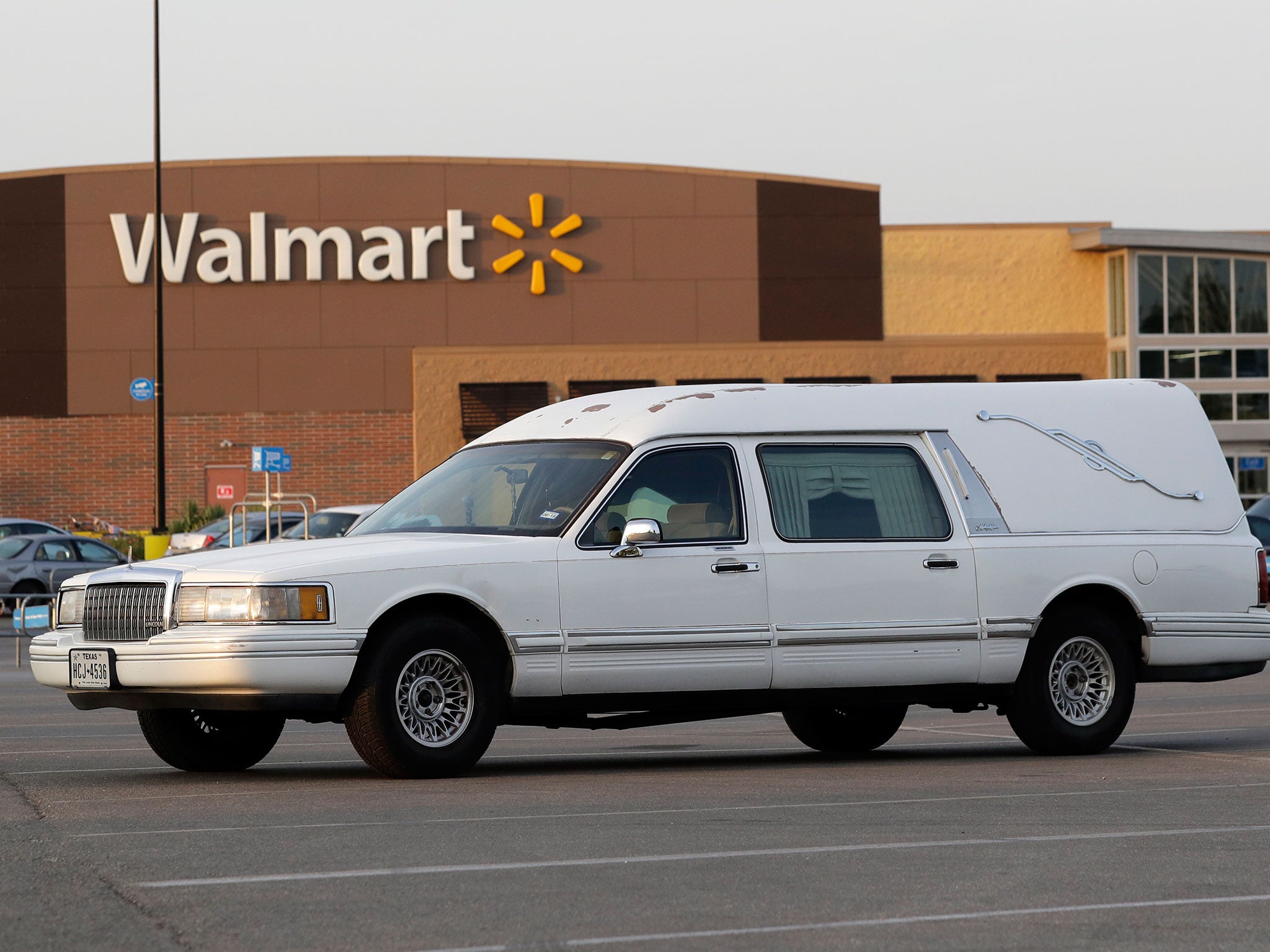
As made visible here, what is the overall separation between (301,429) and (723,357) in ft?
33.7

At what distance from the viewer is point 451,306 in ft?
156

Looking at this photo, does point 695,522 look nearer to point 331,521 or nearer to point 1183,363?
point 331,521

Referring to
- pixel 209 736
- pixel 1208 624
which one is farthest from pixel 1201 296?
pixel 209 736

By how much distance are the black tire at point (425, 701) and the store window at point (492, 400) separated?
37.6m

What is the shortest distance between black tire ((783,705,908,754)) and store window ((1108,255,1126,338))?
123ft

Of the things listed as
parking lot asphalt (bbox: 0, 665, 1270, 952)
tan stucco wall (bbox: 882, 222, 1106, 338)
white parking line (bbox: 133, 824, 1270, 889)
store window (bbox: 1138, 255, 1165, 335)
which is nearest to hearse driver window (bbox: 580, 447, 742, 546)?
parking lot asphalt (bbox: 0, 665, 1270, 952)

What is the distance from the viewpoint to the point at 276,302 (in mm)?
47156

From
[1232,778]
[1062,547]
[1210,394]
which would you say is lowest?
[1232,778]

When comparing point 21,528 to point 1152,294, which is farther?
point 1152,294

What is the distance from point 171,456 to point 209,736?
38107 mm

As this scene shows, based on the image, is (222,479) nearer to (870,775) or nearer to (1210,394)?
(1210,394)

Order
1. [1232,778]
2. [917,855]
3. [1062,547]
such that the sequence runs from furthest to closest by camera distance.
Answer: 1. [1062,547]
2. [1232,778]
3. [917,855]

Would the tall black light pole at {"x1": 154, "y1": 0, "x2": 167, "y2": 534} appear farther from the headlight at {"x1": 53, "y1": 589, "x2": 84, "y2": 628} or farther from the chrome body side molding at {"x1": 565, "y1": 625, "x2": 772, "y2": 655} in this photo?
the chrome body side molding at {"x1": 565, "y1": 625, "x2": 772, "y2": 655}

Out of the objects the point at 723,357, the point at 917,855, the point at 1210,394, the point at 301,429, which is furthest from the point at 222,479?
the point at 917,855
